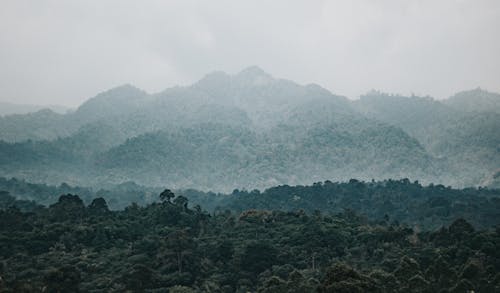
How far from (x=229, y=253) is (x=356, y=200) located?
2512 inches

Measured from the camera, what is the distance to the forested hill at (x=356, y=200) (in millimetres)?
96250

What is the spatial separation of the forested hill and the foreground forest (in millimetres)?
11188

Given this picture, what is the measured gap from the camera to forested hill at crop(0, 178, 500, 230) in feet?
316

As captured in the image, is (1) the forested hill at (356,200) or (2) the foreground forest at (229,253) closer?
(2) the foreground forest at (229,253)

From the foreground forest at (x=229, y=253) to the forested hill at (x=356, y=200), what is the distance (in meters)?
11.2

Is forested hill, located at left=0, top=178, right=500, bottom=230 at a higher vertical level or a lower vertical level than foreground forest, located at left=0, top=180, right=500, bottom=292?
higher

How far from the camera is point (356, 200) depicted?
117 meters

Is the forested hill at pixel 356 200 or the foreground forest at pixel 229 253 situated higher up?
the forested hill at pixel 356 200

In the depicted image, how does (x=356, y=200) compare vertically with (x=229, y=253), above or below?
above

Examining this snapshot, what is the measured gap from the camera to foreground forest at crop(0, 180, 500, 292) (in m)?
42.1

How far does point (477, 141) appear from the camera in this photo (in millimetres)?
184500

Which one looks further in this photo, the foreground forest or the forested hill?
the forested hill

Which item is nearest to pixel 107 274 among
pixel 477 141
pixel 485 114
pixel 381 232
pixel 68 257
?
pixel 68 257

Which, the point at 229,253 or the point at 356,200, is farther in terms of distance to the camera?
the point at 356,200
